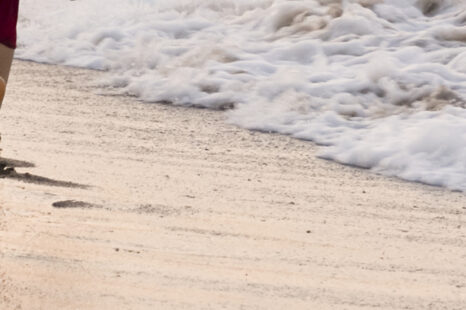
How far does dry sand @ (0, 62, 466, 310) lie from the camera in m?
2.66

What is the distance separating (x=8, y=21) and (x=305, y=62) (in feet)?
12.8

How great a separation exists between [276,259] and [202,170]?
3.98 ft

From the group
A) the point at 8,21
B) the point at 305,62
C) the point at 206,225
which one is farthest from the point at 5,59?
the point at 305,62

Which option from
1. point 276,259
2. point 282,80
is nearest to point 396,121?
point 282,80

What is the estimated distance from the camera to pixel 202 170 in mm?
4125

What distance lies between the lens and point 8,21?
3.09 meters

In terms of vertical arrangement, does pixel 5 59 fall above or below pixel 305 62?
below

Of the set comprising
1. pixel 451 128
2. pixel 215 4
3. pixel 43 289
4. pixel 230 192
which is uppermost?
pixel 215 4

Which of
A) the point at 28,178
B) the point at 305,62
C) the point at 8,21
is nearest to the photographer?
the point at 8,21

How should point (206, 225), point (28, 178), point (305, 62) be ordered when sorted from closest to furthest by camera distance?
point (206, 225)
point (28, 178)
point (305, 62)

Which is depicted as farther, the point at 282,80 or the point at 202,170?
the point at 282,80

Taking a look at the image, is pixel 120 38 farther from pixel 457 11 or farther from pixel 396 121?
pixel 396 121

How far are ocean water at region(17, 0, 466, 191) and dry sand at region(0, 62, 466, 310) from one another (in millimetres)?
359

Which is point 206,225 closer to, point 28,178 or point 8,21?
point 28,178
